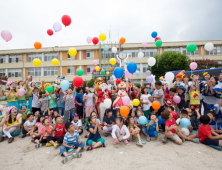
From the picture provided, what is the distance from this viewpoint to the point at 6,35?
4.88m

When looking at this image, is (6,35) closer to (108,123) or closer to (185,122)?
(108,123)

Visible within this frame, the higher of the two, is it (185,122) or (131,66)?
(131,66)

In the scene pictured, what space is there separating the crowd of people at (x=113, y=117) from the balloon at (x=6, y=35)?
1842 mm

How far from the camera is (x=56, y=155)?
2762 millimetres

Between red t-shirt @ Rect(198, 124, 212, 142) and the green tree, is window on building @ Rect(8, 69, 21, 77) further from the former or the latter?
red t-shirt @ Rect(198, 124, 212, 142)

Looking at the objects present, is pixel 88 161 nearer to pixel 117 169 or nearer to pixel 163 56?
pixel 117 169

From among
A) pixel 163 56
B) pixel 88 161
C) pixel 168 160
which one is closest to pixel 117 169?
pixel 88 161

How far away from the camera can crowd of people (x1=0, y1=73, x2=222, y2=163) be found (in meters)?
3.06

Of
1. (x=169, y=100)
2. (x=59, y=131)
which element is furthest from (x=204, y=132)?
(x=59, y=131)

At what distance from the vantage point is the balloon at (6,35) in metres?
4.80

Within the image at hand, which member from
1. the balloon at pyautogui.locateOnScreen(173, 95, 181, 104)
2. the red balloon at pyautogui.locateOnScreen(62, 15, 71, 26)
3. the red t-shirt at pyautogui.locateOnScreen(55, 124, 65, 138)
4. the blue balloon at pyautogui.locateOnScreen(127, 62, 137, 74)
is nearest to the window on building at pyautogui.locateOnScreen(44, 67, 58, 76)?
the red balloon at pyautogui.locateOnScreen(62, 15, 71, 26)

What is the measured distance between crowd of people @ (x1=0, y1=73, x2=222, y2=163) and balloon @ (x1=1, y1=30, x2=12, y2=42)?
6.04 ft

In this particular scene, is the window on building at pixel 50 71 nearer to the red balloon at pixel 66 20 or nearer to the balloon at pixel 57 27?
the balloon at pixel 57 27

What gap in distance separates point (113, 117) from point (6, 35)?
5.04 meters
